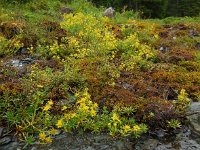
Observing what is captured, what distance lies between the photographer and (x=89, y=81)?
370 inches

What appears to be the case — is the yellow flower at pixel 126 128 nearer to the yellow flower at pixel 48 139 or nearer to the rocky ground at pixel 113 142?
the rocky ground at pixel 113 142

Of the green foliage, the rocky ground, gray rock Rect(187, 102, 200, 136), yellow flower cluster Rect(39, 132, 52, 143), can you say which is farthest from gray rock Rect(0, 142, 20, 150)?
gray rock Rect(187, 102, 200, 136)

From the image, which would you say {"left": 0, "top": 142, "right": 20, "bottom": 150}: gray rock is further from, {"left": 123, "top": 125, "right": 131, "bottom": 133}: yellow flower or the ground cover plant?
{"left": 123, "top": 125, "right": 131, "bottom": 133}: yellow flower

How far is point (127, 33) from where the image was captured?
15.3 m

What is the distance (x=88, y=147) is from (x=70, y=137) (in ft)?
1.52

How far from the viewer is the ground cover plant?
7492 mm

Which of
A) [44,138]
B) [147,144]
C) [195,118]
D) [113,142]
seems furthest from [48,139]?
[195,118]

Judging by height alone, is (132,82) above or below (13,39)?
below

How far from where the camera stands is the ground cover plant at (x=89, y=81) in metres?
7.49

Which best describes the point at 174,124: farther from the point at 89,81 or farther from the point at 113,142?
the point at 89,81

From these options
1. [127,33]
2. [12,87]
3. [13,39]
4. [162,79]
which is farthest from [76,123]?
[127,33]

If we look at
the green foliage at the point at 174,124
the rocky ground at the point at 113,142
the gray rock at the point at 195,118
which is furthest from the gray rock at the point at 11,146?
the gray rock at the point at 195,118

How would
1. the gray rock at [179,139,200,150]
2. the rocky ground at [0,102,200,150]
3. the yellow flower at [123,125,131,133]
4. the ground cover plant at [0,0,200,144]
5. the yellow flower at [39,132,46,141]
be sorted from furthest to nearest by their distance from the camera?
the ground cover plant at [0,0,200,144] < the gray rock at [179,139,200,150] < the yellow flower at [123,125,131,133] < the rocky ground at [0,102,200,150] < the yellow flower at [39,132,46,141]

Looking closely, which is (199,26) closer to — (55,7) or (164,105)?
(55,7)
